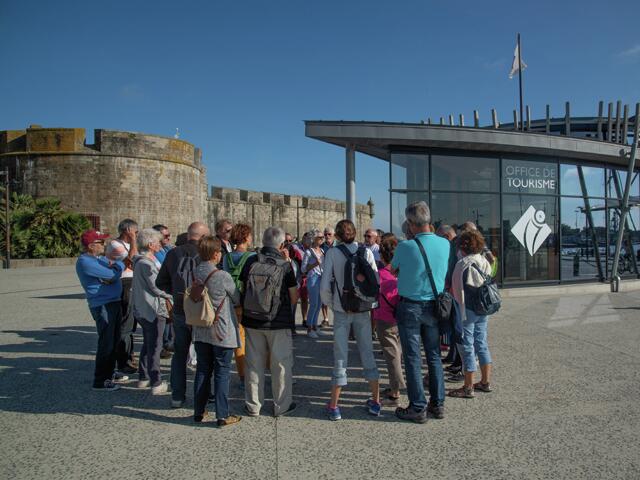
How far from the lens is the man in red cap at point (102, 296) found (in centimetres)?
445

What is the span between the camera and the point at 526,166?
37.5 feet

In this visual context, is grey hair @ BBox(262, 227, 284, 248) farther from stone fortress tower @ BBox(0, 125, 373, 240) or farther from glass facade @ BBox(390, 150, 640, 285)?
stone fortress tower @ BBox(0, 125, 373, 240)

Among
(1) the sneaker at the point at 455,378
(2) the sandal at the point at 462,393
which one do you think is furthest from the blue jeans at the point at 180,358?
(1) the sneaker at the point at 455,378

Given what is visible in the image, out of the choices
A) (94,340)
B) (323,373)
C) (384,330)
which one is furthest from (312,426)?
(94,340)

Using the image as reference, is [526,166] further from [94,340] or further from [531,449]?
[94,340]

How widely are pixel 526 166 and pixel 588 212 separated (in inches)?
108

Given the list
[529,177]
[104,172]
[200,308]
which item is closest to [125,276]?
[200,308]

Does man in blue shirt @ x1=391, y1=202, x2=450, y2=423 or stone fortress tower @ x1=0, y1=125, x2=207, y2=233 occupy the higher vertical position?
stone fortress tower @ x1=0, y1=125, x2=207, y2=233

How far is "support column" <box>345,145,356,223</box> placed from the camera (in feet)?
32.1

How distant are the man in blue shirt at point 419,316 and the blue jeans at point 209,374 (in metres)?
1.49

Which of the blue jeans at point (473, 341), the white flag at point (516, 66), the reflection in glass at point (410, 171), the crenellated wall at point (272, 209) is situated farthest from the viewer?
the crenellated wall at point (272, 209)

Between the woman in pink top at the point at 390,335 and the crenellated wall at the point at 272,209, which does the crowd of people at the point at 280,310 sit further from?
the crenellated wall at the point at 272,209

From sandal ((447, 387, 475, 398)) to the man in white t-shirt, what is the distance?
11.6 feet

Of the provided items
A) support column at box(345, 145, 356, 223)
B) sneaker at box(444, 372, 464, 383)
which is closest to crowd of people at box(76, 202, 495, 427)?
sneaker at box(444, 372, 464, 383)
